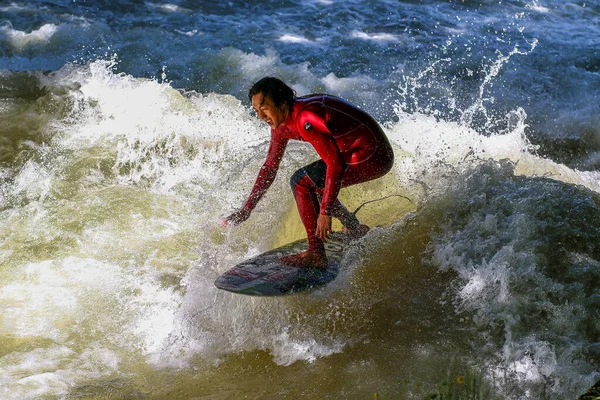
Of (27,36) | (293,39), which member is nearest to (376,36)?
(293,39)

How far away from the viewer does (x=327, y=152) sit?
3.93 metres

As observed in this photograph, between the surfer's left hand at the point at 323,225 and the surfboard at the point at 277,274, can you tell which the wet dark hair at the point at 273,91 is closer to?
the surfer's left hand at the point at 323,225

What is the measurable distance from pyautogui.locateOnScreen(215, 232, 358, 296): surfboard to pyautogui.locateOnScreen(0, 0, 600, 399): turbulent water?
89 mm

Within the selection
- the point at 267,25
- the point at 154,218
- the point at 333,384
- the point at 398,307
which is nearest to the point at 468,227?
the point at 398,307

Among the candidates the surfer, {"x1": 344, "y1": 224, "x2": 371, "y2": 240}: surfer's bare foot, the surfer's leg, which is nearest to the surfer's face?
the surfer

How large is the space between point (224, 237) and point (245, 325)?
111 cm

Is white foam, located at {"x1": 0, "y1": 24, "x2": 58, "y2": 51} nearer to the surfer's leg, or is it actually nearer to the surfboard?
the surfboard

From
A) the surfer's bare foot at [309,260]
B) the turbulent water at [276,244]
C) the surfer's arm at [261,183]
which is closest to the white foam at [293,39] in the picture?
the turbulent water at [276,244]

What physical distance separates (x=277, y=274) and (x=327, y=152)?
92cm

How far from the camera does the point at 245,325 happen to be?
166 inches

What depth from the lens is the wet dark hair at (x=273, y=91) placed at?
→ 3.85 metres

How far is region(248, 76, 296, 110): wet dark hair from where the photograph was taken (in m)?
3.85

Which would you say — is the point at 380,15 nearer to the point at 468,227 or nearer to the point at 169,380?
the point at 468,227

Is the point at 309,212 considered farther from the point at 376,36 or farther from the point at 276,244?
the point at 376,36
